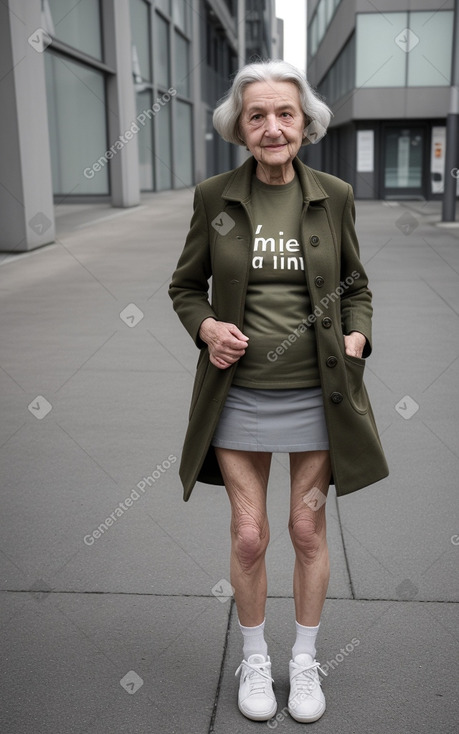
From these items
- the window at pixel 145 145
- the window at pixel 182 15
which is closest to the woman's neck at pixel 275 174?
the window at pixel 145 145

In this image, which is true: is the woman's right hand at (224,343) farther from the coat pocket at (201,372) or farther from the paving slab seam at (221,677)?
the paving slab seam at (221,677)

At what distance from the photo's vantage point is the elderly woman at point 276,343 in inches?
100

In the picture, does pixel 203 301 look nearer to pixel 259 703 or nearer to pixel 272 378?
pixel 272 378

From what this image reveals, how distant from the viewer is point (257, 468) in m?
2.71

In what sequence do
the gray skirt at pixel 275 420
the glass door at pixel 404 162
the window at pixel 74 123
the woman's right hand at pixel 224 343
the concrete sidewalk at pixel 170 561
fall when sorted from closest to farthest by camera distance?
1. the woman's right hand at pixel 224 343
2. the gray skirt at pixel 275 420
3. the concrete sidewalk at pixel 170 561
4. the window at pixel 74 123
5. the glass door at pixel 404 162

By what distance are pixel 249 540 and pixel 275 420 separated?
0.37 meters

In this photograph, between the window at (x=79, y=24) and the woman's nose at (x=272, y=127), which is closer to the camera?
the woman's nose at (x=272, y=127)

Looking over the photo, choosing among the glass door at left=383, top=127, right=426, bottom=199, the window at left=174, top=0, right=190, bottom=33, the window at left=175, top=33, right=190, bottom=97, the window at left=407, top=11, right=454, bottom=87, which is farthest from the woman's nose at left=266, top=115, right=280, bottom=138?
the window at left=174, top=0, right=190, bottom=33

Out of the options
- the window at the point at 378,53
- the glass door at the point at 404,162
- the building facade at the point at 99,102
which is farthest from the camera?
the glass door at the point at 404,162

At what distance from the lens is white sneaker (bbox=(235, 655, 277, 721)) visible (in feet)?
8.62

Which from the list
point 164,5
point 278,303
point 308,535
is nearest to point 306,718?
point 308,535

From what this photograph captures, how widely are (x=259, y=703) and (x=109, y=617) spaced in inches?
32.1

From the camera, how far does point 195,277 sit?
2.76 meters

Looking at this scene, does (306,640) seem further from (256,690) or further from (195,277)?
(195,277)
